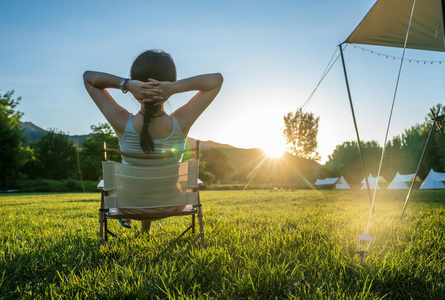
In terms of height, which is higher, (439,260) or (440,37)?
(440,37)

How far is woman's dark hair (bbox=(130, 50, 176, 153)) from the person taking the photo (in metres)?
2.42

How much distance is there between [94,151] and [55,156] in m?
5.15

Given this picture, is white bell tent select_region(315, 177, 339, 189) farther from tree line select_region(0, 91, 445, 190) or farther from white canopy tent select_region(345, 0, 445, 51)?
white canopy tent select_region(345, 0, 445, 51)

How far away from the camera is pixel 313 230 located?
11.7ft

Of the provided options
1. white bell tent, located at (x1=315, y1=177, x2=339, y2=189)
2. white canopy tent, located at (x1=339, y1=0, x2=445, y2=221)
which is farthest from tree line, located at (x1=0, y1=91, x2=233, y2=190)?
white canopy tent, located at (x1=339, y1=0, x2=445, y2=221)

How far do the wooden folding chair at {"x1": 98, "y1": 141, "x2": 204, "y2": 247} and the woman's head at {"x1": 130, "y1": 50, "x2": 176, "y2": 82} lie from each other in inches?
25.7

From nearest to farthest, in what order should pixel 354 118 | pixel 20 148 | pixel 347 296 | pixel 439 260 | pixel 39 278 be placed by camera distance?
pixel 347 296
pixel 39 278
pixel 439 260
pixel 354 118
pixel 20 148

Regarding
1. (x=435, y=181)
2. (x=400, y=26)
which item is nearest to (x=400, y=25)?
(x=400, y=26)

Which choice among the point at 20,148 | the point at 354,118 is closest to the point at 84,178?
the point at 20,148

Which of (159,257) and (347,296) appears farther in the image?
(159,257)

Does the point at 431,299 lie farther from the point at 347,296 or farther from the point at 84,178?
the point at 84,178

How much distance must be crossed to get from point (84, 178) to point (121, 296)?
43.4 m

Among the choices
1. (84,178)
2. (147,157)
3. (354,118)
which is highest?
(354,118)

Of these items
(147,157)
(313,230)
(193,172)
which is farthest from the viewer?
(313,230)
